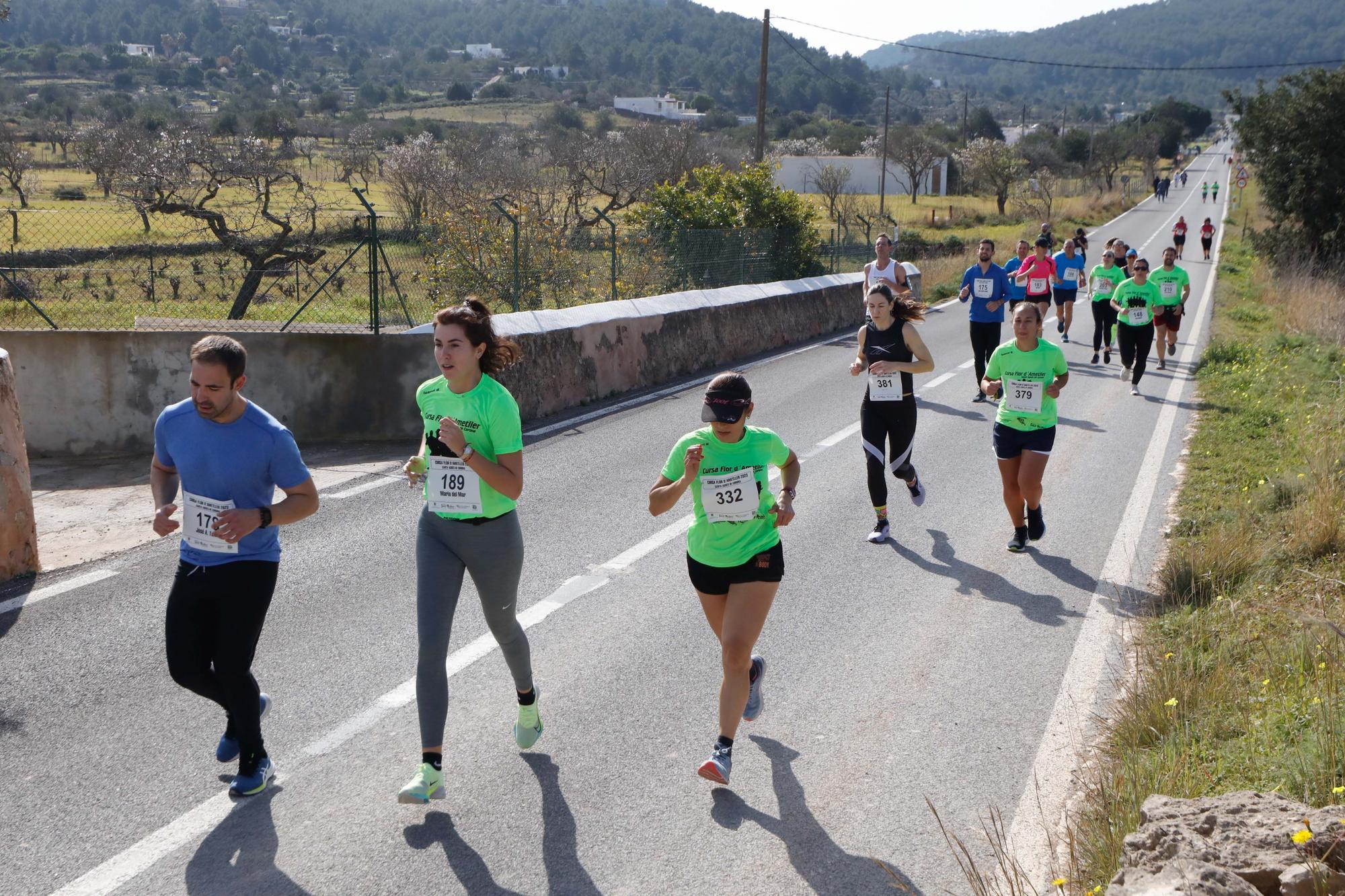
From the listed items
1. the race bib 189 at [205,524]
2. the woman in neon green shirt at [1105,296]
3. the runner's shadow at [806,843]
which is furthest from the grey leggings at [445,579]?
the woman in neon green shirt at [1105,296]

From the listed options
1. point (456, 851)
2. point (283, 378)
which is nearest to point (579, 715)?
point (456, 851)

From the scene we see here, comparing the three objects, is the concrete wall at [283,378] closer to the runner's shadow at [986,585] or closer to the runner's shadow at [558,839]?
the runner's shadow at [986,585]

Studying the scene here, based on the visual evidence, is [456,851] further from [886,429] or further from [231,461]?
[886,429]

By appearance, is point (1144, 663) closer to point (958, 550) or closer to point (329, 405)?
point (958, 550)

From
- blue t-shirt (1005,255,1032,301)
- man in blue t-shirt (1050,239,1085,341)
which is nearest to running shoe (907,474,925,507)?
blue t-shirt (1005,255,1032,301)

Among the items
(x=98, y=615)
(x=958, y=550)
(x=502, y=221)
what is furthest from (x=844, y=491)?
(x=502, y=221)

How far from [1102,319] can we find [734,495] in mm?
15012

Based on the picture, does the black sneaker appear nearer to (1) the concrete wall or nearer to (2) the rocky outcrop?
(2) the rocky outcrop

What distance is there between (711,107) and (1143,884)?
180564mm

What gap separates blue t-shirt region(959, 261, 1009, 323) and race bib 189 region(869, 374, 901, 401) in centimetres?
528

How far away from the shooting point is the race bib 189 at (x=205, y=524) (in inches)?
184

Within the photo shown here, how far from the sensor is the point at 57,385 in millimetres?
10844

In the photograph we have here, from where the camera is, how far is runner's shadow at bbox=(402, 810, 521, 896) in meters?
4.16

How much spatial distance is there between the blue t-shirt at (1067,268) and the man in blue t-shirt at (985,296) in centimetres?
600
